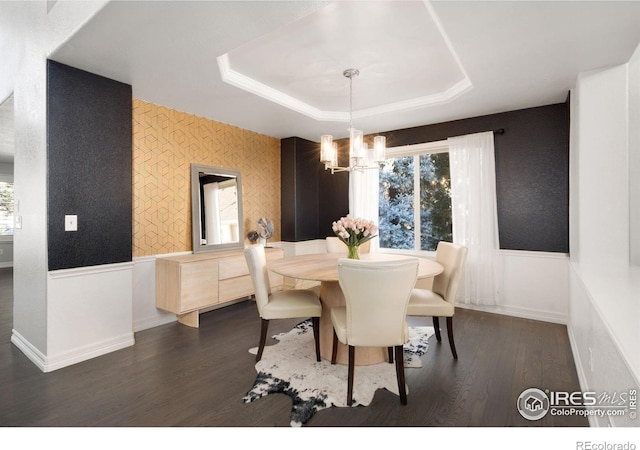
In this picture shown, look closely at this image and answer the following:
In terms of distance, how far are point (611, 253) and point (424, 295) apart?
1569mm

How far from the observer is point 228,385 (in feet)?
7.23

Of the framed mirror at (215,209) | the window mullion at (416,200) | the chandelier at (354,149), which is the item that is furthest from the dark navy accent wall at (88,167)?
the window mullion at (416,200)

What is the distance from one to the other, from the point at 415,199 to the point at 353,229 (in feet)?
7.12

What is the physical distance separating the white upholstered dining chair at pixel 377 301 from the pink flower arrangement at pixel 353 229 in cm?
84

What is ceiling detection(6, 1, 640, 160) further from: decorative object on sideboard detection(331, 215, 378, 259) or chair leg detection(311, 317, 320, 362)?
chair leg detection(311, 317, 320, 362)

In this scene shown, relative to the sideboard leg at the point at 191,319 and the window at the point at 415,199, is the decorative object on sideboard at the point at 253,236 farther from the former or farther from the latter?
the window at the point at 415,199

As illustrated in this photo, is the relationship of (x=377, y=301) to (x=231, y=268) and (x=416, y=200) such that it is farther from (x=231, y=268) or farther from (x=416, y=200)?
(x=416, y=200)

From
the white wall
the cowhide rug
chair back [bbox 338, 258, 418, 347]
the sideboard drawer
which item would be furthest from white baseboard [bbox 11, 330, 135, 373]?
the white wall

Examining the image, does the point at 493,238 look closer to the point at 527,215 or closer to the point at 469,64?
the point at 527,215

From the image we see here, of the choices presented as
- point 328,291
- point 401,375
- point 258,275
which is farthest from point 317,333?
point 401,375

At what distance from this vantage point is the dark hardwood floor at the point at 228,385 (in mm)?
1827

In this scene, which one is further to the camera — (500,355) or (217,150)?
(217,150)

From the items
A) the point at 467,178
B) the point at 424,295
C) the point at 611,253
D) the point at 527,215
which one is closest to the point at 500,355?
the point at 424,295

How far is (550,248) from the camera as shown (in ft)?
11.7
